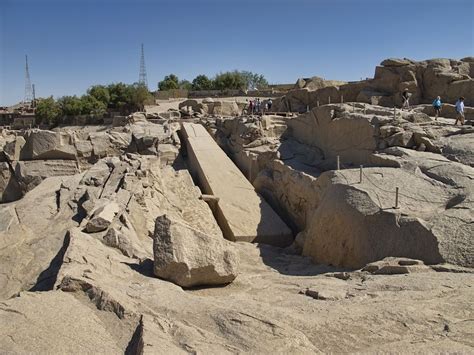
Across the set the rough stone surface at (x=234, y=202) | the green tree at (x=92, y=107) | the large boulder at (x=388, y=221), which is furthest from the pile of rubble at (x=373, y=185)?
the green tree at (x=92, y=107)

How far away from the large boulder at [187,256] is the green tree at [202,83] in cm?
3791

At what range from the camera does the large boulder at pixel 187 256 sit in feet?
14.8

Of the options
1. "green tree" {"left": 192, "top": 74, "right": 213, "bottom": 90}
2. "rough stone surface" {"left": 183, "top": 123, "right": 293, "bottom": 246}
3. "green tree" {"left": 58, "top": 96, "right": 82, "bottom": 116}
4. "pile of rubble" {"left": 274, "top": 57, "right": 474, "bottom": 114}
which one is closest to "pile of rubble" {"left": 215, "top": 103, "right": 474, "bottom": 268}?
"rough stone surface" {"left": 183, "top": 123, "right": 293, "bottom": 246}

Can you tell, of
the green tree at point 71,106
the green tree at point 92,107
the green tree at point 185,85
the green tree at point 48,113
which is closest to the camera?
the green tree at point 92,107

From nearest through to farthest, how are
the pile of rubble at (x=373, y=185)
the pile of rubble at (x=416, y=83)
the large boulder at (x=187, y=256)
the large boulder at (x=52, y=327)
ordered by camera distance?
the large boulder at (x=52, y=327) → the large boulder at (x=187, y=256) → the pile of rubble at (x=373, y=185) → the pile of rubble at (x=416, y=83)

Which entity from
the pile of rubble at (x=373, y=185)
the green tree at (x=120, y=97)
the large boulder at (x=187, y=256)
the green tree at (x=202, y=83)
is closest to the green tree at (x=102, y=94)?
the green tree at (x=120, y=97)

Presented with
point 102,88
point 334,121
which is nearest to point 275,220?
point 334,121

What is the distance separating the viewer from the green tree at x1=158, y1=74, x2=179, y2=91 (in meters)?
44.9

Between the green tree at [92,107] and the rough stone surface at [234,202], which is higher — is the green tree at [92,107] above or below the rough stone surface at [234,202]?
above

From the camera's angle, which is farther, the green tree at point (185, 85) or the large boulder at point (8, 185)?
the green tree at point (185, 85)

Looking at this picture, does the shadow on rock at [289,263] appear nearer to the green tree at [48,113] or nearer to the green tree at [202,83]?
the green tree at [48,113]

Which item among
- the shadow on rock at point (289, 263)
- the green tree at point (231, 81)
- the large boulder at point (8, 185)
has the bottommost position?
the shadow on rock at point (289, 263)

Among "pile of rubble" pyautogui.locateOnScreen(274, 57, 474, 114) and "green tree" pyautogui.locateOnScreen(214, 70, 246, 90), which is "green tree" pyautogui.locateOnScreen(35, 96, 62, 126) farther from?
"pile of rubble" pyautogui.locateOnScreen(274, 57, 474, 114)

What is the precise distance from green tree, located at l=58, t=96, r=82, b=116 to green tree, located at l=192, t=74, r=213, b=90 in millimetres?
12104
